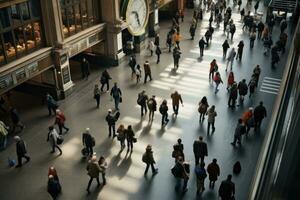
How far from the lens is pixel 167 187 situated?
14133 mm

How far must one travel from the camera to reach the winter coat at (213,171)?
13.1 metres

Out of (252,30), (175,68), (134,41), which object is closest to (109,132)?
(175,68)

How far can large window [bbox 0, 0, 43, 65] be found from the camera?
17.0 meters

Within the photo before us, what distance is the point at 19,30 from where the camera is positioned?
18000mm

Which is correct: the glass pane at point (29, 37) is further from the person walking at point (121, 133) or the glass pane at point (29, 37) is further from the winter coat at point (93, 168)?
the winter coat at point (93, 168)

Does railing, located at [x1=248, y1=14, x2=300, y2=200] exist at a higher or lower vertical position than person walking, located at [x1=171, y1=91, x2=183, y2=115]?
higher

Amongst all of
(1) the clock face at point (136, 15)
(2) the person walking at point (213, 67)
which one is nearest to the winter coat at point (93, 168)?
(2) the person walking at point (213, 67)

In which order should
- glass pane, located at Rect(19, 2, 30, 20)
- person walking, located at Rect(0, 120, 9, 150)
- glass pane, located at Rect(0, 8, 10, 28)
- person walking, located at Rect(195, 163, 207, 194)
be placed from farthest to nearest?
glass pane, located at Rect(19, 2, 30, 20), glass pane, located at Rect(0, 8, 10, 28), person walking, located at Rect(0, 120, 9, 150), person walking, located at Rect(195, 163, 207, 194)

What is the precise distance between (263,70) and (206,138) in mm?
9096

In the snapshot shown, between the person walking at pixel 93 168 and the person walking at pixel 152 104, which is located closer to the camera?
the person walking at pixel 93 168

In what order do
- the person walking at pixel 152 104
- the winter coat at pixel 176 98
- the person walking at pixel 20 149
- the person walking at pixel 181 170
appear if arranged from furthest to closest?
the winter coat at pixel 176 98 < the person walking at pixel 152 104 < the person walking at pixel 20 149 < the person walking at pixel 181 170

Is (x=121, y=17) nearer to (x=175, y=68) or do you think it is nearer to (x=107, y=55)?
(x=107, y=55)

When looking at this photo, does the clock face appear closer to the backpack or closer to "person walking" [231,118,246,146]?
"person walking" [231,118,246,146]

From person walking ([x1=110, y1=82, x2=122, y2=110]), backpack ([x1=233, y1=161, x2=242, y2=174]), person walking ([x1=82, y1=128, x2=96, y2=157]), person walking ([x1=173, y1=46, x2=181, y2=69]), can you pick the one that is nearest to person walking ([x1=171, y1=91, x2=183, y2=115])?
person walking ([x1=110, y1=82, x2=122, y2=110])
